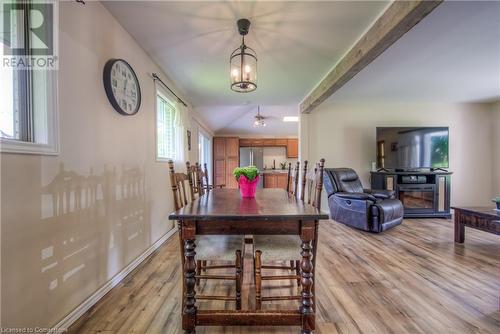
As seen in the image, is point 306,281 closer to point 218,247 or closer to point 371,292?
point 218,247

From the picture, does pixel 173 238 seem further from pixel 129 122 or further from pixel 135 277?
pixel 129 122

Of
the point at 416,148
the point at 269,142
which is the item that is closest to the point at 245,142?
the point at 269,142

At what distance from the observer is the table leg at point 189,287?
144cm

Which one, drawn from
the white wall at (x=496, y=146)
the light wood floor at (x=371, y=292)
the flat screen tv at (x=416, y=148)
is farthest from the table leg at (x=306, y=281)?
the white wall at (x=496, y=146)

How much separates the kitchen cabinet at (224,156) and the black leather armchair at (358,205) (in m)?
4.32

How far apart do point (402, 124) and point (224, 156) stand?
513 centimetres

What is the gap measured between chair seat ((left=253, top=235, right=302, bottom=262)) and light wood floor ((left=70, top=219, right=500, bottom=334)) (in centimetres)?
42

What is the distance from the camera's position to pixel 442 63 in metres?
3.05

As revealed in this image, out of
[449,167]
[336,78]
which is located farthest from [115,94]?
[449,167]

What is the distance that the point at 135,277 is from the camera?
7.17 ft

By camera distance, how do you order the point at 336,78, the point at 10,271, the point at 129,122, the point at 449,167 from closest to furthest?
the point at 10,271 < the point at 129,122 < the point at 336,78 < the point at 449,167

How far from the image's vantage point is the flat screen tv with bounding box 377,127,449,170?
462cm

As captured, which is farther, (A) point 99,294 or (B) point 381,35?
(B) point 381,35

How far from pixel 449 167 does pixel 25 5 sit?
6.51m
